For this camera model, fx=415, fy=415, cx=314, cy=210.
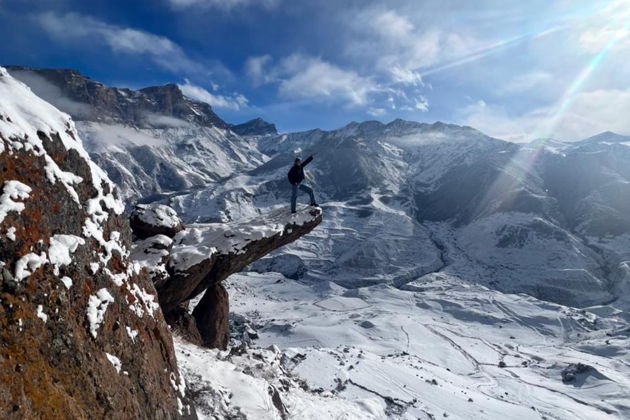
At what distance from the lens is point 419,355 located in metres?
85.2

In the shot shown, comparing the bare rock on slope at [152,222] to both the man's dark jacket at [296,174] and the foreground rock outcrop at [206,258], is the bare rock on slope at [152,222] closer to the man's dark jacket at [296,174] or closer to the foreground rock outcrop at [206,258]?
the foreground rock outcrop at [206,258]

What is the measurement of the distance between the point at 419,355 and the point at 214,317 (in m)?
69.3

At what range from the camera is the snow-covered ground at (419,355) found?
1806cm

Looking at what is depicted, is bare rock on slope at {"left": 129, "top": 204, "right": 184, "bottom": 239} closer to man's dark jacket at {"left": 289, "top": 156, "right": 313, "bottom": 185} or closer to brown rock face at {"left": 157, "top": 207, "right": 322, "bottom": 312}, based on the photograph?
brown rock face at {"left": 157, "top": 207, "right": 322, "bottom": 312}

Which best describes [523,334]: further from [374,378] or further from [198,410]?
[198,410]

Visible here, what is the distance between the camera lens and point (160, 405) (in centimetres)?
959

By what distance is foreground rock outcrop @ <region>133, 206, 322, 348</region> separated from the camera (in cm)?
1947

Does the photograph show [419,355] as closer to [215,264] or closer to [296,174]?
[296,174]

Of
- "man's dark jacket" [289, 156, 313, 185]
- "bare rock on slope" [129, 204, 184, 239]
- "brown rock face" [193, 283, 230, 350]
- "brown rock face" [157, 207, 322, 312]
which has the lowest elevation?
"brown rock face" [193, 283, 230, 350]

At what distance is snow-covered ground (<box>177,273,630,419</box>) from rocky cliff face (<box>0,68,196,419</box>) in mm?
4069

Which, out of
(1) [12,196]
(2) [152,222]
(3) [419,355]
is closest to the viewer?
(1) [12,196]

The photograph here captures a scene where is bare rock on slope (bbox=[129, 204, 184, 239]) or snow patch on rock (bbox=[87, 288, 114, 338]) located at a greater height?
bare rock on slope (bbox=[129, 204, 184, 239])

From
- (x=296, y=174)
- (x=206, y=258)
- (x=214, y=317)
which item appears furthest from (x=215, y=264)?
(x=296, y=174)

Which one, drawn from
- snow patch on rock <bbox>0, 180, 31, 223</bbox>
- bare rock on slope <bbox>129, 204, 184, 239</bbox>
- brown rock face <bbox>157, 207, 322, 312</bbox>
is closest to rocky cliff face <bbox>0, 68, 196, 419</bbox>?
snow patch on rock <bbox>0, 180, 31, 223</bbox>
